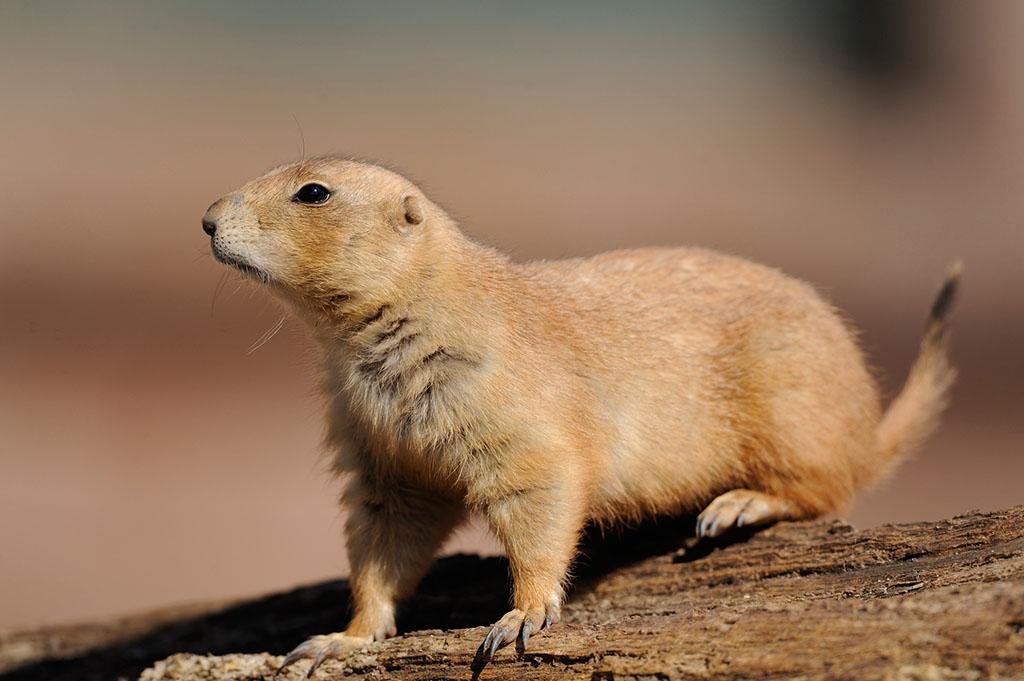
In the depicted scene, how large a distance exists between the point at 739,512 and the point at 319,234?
9.05 feet

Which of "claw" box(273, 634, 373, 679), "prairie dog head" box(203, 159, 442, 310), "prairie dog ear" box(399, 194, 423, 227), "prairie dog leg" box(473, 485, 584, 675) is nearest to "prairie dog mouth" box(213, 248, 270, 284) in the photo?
"prairie dog head" box(203, 159, 442, 310)

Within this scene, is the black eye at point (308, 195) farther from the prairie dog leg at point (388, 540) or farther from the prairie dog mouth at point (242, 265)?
the prairie dog leg at point (388, 540)

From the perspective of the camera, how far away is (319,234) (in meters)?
6.06

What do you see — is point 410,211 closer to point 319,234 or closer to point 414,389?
point 319,234

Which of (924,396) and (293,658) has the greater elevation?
(924,396)

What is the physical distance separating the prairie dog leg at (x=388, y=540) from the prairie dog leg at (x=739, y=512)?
1355 mm

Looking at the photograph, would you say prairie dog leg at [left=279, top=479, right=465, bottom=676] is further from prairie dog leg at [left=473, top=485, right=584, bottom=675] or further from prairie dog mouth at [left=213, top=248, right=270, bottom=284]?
prairie dog mouth at [left=213, top=248, right=270, bottom=284]

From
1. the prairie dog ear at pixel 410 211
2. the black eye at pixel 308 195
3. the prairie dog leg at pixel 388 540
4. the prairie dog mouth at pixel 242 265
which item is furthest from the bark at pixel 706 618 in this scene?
the black eye at pixel 308 195

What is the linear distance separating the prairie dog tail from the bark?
1525 mm

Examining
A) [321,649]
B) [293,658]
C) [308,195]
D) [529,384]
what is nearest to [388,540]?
[321,649]

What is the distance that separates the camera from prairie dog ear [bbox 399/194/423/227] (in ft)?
20.3

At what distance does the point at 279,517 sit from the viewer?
14203mm

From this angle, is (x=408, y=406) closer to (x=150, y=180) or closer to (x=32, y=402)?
(x=32, y=402)

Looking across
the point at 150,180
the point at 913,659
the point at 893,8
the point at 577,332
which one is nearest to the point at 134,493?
the point at 150,180
